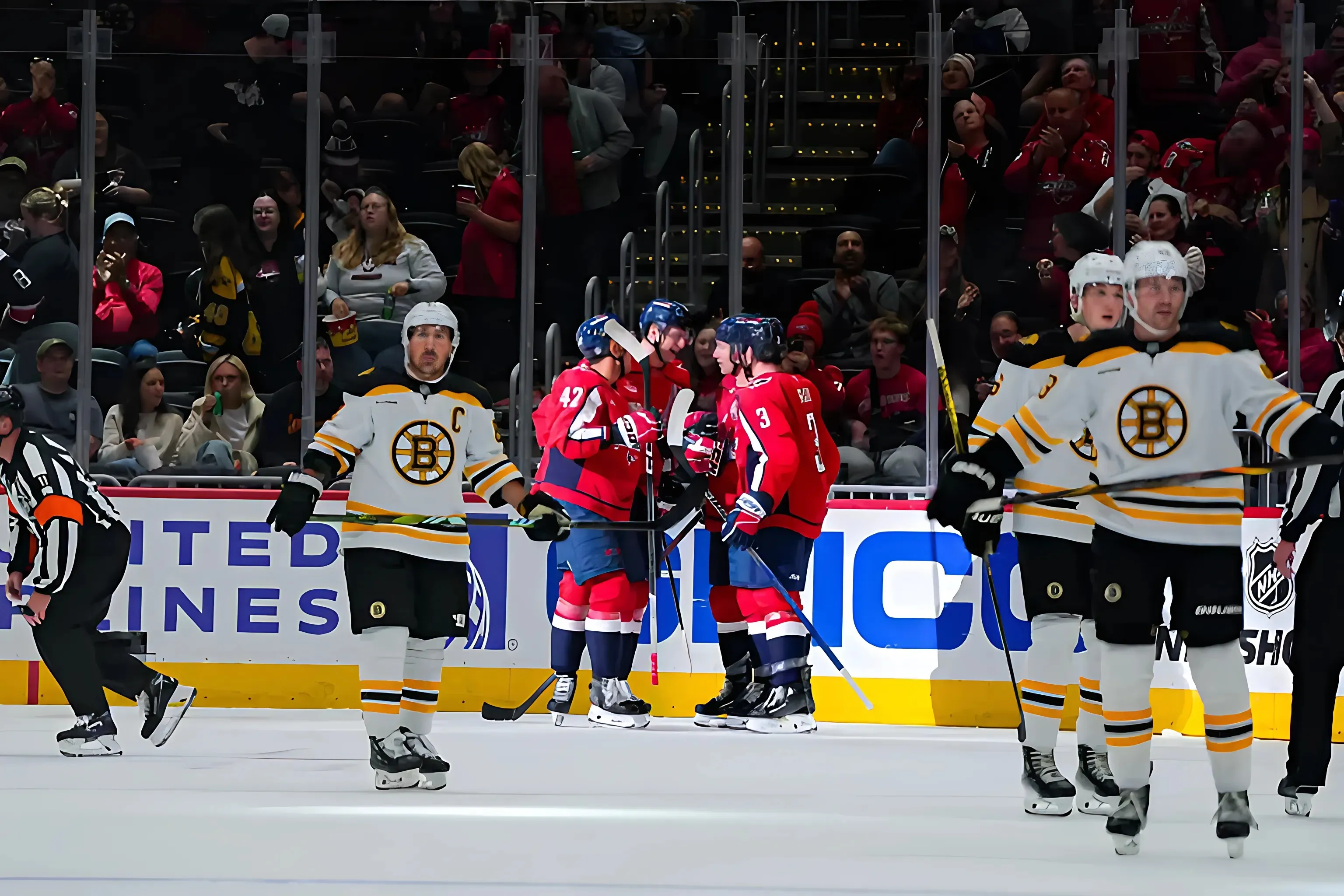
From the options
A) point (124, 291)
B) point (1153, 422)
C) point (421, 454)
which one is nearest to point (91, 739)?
point (421, 454)

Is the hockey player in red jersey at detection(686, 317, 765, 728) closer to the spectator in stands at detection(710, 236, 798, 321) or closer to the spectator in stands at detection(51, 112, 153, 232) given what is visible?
the spectator in stands at detection(710, 236, 798, 321)

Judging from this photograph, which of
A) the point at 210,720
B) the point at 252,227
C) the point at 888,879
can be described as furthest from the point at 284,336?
the point at 888,879

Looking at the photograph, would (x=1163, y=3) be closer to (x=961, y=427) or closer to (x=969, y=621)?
(x=961, y=427)

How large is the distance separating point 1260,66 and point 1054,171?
1024 mm

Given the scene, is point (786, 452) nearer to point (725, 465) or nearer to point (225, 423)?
point (725, 465)

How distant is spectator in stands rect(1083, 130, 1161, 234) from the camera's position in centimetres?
745

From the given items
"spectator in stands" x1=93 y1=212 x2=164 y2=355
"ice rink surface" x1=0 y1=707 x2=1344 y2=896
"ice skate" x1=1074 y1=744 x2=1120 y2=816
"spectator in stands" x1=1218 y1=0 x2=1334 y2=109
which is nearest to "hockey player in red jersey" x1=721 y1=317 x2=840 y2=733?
"ice rink surface" x1=0 y1=707 x2=1344 y2=896

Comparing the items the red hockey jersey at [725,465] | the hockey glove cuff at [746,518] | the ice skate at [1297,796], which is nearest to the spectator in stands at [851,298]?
the red hockey jersey at [725,465]

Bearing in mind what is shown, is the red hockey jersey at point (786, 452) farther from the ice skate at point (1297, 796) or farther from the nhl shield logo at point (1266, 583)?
the ice skate at point (1297, 796)

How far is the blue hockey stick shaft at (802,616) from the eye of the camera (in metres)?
6.61

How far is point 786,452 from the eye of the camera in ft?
21.7

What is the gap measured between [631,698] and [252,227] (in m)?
2.94

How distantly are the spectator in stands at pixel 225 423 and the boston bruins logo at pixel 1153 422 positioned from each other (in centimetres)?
432

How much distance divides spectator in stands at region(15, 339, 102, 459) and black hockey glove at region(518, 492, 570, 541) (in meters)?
2.81
